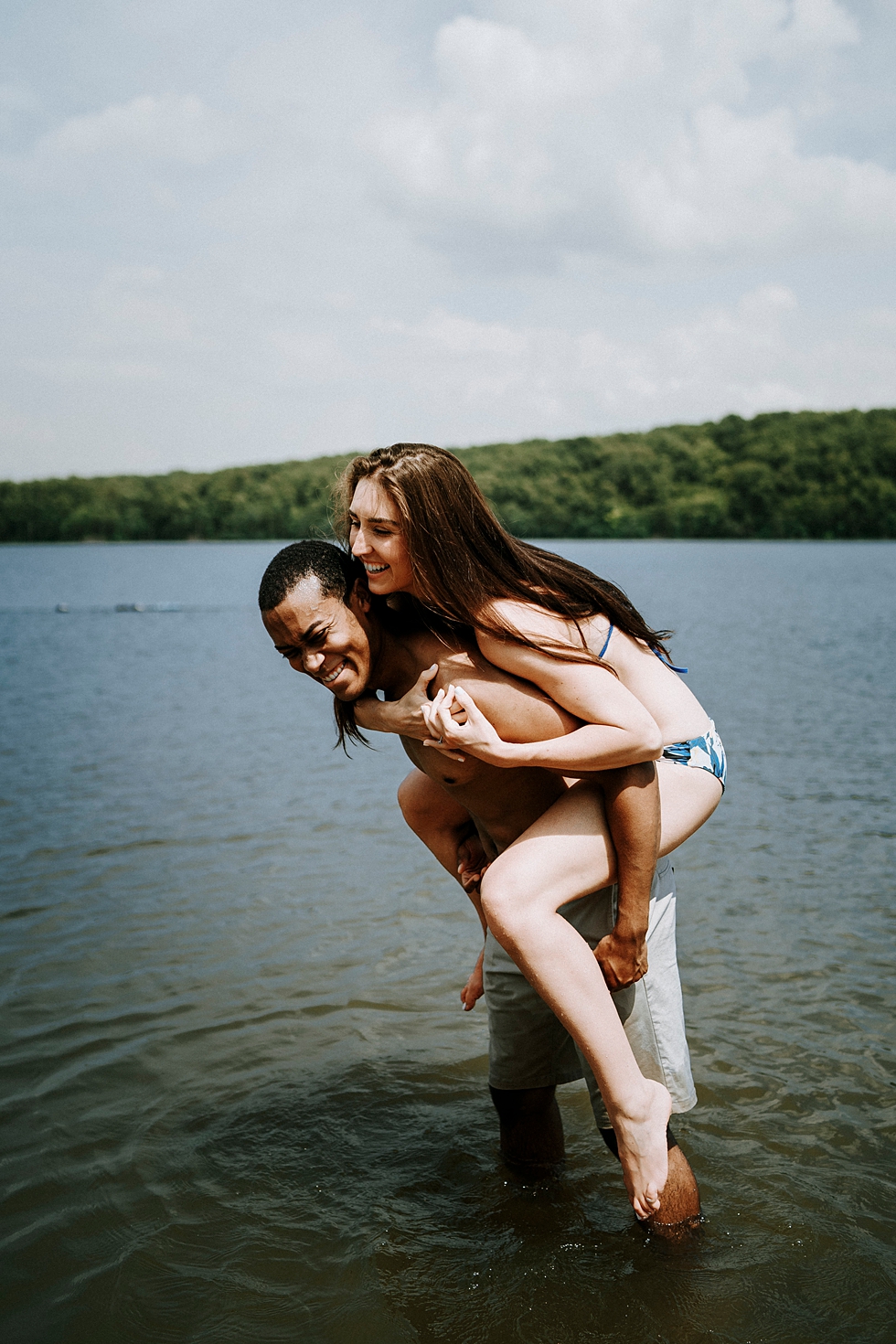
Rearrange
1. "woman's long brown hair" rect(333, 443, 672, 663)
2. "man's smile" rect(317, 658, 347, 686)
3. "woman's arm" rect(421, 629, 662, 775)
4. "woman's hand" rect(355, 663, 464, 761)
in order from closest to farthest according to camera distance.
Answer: "woman's arm" rect(421, 629, 662, 775), "woman's long brown hair" rect(333, 443, 672, 663), "woman's hand" rect(355, 663, 464, 761), "man's smile" rect(317, 658, 347, 686)

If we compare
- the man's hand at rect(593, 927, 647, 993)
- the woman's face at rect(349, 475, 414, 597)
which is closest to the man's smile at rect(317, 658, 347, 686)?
the woman's face at rect(349, 475, 414, 597)

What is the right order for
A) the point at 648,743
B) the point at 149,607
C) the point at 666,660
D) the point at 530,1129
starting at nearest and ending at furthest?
the point at 648,743 → the point at 666,660 → the point at 530,1129 → the point at 149,607

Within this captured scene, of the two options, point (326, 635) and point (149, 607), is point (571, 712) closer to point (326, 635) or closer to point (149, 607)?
point (326, 635)

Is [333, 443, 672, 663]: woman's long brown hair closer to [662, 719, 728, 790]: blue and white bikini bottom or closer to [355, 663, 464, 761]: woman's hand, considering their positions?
[355, 663, 464, 761]: woman's hand

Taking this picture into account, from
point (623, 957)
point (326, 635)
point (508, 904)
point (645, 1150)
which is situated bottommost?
point (645, 1150)

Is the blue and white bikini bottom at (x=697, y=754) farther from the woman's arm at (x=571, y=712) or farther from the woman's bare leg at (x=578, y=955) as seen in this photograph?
the woman's arm at (x=571, y=712)

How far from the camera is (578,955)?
3088mm

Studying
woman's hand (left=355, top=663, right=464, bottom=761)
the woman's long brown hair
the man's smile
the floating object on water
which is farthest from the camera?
the floating object on water

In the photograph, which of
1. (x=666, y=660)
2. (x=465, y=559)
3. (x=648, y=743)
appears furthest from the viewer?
(x=666, y=660)

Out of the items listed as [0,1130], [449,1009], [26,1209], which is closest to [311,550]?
[26,1209]

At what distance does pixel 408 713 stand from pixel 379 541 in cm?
53

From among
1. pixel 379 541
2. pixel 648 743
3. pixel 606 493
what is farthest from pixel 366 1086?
pixel 606 493

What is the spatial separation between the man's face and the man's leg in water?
1633 mm

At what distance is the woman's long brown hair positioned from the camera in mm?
3088
